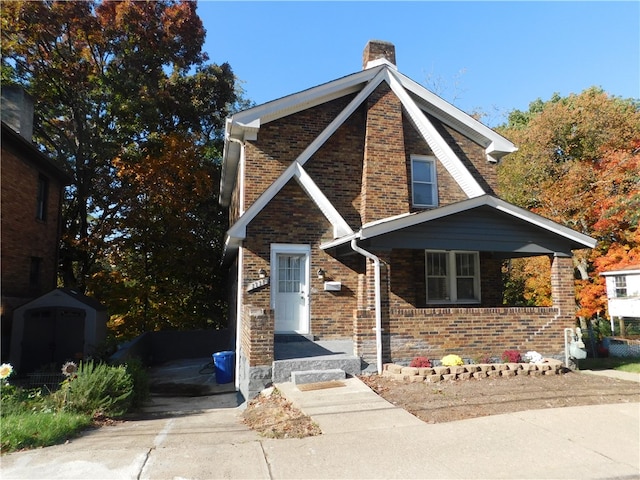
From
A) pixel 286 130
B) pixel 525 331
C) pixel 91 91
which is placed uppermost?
pixel 91 91

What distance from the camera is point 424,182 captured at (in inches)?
500

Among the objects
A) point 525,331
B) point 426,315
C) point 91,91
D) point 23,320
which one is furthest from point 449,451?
point 91,91

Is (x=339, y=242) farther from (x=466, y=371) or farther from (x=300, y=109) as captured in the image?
(x=300, y=109)

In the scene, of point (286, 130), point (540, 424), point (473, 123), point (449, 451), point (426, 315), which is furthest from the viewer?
point (473, 123)

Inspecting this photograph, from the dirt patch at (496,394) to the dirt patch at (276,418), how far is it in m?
1.63

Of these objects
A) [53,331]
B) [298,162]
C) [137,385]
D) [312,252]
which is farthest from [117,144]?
[137,385]

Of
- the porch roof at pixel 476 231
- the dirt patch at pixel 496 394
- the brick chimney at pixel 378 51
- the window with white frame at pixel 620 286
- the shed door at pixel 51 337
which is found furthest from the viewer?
the window with white frame at pixel 620 286

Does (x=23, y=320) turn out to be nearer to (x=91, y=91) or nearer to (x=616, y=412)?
(x=91, y=91)

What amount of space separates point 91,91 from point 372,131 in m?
13.2

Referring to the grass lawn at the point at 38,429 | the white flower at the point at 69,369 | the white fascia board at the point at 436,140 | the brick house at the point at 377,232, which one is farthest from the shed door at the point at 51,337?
the white fascia board at the point at 436,140

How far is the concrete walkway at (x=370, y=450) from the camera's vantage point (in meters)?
4.48

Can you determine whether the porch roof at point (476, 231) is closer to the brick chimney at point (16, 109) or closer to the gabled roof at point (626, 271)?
the gabled roof at point (626, 271)

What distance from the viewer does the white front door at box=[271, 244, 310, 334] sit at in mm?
10828

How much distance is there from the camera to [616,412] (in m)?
6.50
